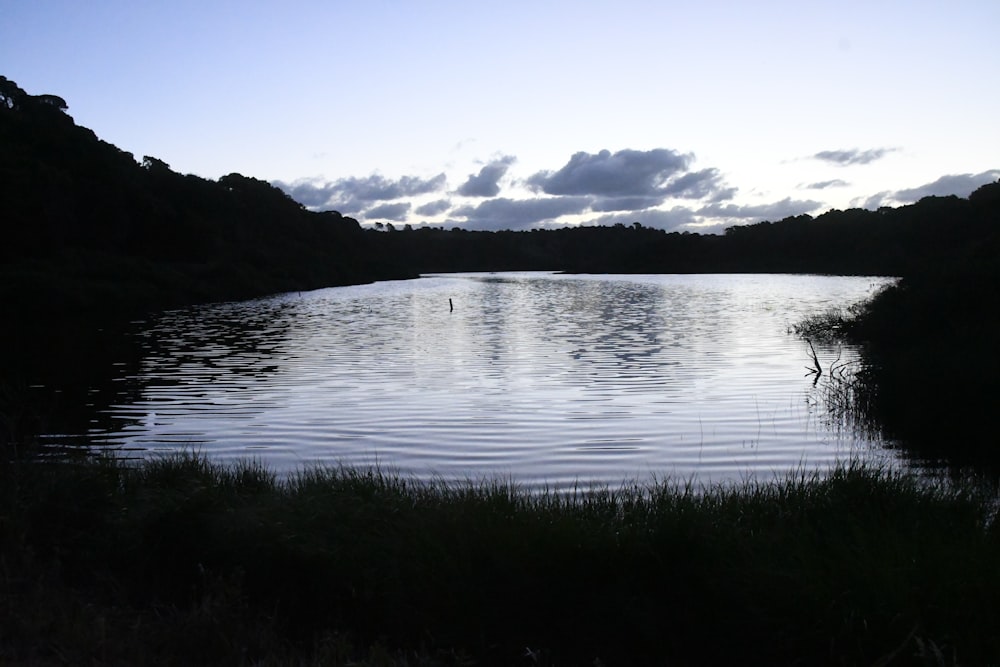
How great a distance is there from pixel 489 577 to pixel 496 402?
1285 centimetres

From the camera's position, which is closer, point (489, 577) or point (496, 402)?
point (489, 577)

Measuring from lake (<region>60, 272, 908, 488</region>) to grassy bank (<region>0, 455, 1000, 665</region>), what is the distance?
310cm

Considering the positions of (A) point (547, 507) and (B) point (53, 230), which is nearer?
(A) point (547, 507)

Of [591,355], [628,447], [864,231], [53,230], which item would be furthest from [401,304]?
[864,231]

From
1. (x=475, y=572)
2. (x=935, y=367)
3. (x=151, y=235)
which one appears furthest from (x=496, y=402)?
(x=151, y=235)

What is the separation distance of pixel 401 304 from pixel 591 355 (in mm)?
38243

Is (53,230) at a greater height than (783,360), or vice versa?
(53,230)

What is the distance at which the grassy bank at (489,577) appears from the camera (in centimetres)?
598

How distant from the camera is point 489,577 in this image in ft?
22.8

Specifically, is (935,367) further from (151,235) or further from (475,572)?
(151,235)

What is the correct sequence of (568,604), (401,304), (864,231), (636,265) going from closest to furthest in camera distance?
1. (568,604)
2. (401,304)
3. (864,231)
4. (636,265)

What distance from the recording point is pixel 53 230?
56.3 m

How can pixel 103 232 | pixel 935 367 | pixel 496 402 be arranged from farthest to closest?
pixel 103 232 < pixel 935 367 < pixel 496 402

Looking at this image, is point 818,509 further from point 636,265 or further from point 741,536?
point 636,265
